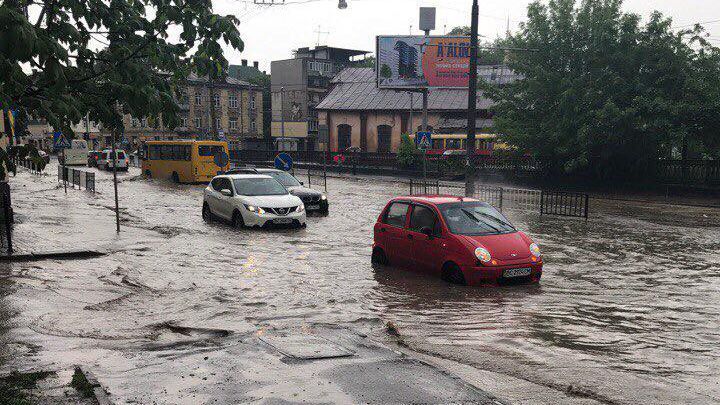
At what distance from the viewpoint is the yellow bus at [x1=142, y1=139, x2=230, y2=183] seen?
3769 cm

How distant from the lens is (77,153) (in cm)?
5938

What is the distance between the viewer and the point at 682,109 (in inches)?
1086

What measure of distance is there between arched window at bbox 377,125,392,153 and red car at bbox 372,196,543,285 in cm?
5086

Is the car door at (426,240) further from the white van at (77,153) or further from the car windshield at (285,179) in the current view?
the white van at (77,153)

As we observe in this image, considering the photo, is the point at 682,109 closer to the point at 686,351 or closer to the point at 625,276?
the point at 625,276

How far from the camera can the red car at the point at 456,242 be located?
1098cm

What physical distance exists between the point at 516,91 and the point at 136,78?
97.1 ft

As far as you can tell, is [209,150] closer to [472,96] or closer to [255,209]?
[255,209]

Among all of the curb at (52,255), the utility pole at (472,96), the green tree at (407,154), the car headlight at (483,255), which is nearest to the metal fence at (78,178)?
the curb at (52,255)

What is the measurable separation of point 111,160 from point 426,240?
44.9m

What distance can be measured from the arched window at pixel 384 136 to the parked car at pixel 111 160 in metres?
23.8

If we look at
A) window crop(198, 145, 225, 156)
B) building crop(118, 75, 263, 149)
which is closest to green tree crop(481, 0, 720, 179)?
window crop(198, 145, 225, 156)

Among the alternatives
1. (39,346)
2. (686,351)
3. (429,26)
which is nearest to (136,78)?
(39,346)

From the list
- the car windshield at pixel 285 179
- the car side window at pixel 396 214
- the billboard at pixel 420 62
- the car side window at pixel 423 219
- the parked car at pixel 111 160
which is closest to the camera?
the car side window at pixel 423 219
